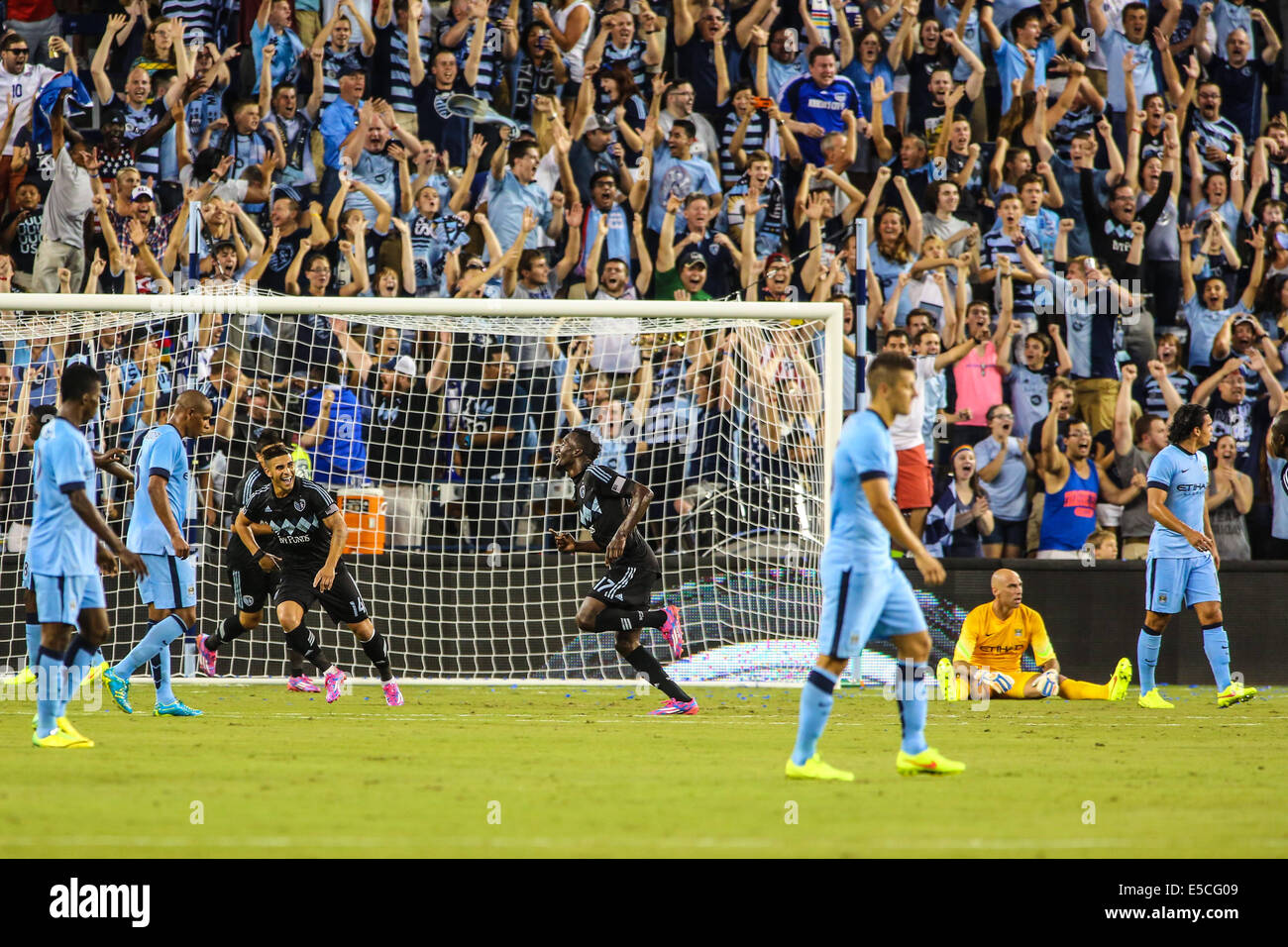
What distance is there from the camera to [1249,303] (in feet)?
49.8

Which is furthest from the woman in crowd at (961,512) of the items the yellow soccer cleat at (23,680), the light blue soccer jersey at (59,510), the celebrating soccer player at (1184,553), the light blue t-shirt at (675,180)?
the light blue soccer jersey at (59,510)

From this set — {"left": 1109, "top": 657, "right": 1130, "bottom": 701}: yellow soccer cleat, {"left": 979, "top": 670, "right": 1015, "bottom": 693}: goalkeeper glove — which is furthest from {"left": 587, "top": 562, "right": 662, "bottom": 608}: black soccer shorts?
{"left": 1109, "top": 657, "right": 1130, "bottom": 701}: yellow soccer cleat

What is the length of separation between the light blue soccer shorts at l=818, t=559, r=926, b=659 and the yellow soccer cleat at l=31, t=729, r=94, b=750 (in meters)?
3.91

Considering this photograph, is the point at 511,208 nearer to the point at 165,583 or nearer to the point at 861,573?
the point at 165,583

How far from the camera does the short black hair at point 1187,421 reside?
407 inches

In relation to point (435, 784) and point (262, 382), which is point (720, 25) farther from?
point (435, 784)

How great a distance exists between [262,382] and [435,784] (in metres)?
7.01

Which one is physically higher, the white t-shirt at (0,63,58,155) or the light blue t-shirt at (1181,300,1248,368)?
the white t-shirt at (0,63,58,155)

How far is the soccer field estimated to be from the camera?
4930mm

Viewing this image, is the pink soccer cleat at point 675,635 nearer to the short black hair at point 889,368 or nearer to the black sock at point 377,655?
the black sock at point 377,655

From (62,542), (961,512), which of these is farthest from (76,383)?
(961,512)

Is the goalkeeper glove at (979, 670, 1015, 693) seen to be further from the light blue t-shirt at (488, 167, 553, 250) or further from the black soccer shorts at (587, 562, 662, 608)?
the light blue t-shirt at (488, 167, 553, 250)

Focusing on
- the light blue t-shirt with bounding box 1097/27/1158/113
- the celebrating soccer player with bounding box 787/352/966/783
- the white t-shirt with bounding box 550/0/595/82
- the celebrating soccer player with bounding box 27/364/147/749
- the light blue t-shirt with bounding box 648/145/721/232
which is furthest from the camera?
the light blue t-shirt with bounding box 1097/27/1158/113

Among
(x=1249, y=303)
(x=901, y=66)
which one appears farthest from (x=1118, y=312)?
(x=901, y=66)
